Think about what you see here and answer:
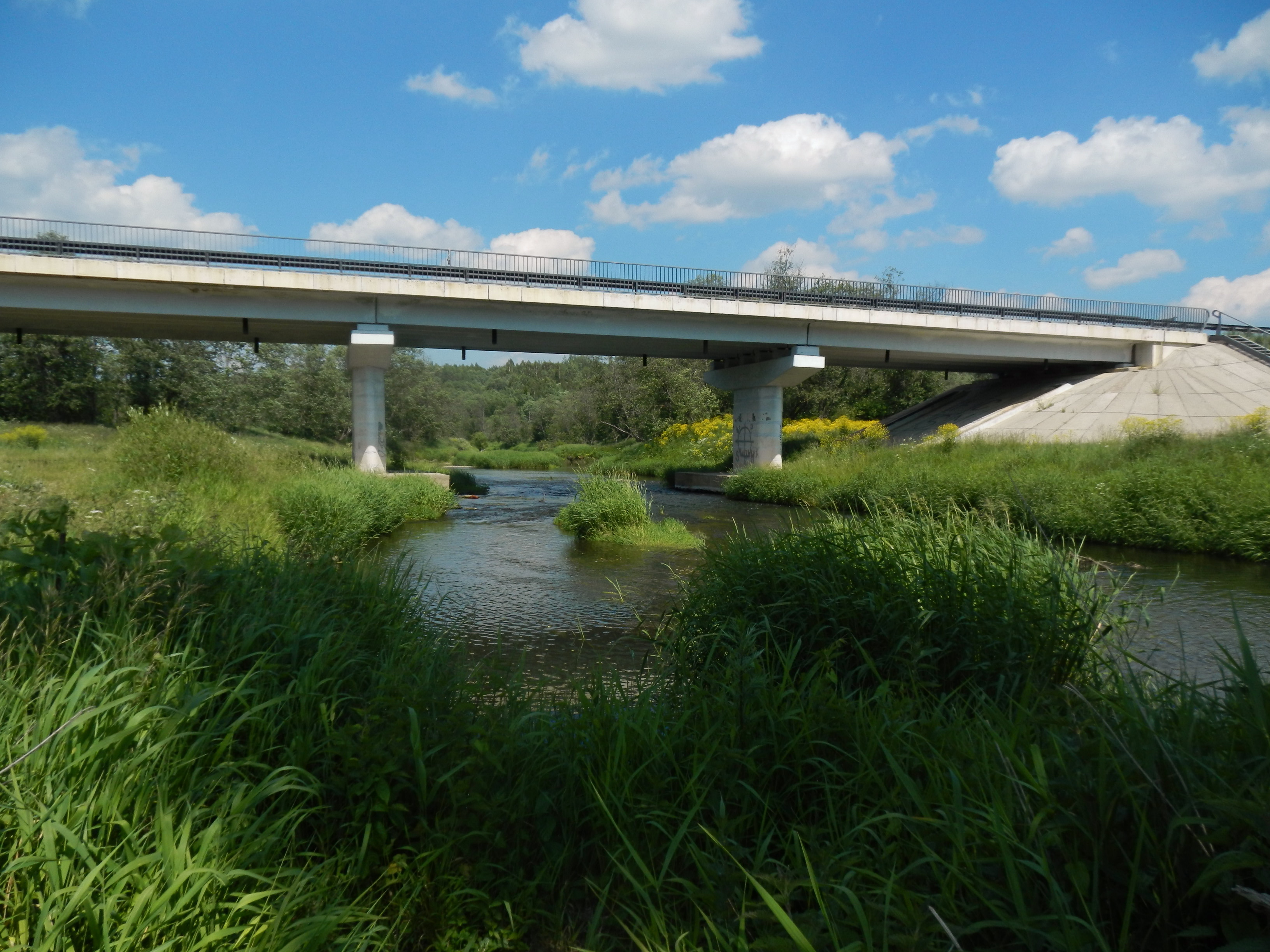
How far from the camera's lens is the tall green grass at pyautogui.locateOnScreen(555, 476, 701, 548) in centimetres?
1429

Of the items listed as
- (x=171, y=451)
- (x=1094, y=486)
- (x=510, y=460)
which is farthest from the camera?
(x=510, y=460)

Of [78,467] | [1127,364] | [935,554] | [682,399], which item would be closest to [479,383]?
[682,399]

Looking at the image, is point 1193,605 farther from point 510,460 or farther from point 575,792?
point 510,460

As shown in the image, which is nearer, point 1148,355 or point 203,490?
point 203,490

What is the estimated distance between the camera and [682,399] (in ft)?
159

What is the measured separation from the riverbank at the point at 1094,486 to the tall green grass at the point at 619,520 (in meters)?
2.73

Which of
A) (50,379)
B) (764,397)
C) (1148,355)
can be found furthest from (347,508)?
(1148,355)

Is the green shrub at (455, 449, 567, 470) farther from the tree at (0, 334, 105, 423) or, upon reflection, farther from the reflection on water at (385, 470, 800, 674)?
the reflection on water at (385, 470, 800, 674)

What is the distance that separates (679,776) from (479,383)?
5789 inches

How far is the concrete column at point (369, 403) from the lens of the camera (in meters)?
24.3

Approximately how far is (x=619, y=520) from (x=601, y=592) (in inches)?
201

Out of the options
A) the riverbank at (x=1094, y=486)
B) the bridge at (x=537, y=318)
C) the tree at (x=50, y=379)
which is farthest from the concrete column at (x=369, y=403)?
the tree at (x=50, y=379)

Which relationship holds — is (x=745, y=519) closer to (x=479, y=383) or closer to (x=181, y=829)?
(x=181, y=829)

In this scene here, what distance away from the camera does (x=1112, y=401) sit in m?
29.9
